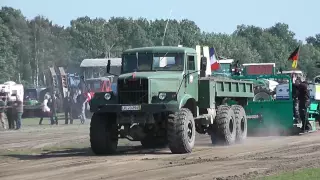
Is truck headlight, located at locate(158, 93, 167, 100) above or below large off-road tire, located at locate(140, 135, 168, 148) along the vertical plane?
above

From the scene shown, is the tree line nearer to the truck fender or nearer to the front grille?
the truck fender

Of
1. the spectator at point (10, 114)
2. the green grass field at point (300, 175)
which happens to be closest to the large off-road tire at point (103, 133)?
the green grass field at point (300, 175)

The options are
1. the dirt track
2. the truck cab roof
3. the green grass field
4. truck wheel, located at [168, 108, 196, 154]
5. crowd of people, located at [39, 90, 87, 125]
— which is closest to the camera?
the green grass field

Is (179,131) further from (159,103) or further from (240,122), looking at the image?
(240,122)

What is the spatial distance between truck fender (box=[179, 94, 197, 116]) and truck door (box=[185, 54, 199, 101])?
7.8 inches

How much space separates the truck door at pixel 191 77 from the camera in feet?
65.3

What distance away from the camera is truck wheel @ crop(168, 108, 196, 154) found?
18.6 metres

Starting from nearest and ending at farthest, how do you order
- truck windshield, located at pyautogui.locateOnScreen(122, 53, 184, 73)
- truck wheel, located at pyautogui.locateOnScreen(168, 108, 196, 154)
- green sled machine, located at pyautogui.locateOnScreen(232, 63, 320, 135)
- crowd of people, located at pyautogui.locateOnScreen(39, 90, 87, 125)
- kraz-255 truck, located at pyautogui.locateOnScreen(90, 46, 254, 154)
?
truck wheel, located at pyautogui.locateOnScreen(168, 108, 196, 154) → kraz-255 truck, located at pyautogui.locateOnScreen(90, 46, 254, 154) → truck windshield, located at pyautogui.locateOnScreen(122, 53, 184, 73) → green sled machine, located at pyautogui.locateOnScreen(232, 63, 320, 135) → crowd of people, located at pyautogui.locateOnScreen(39, 90, 87, 125)

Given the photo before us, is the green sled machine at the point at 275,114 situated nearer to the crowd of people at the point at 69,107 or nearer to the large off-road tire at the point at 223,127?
the large off-road tire at the point at 223,127

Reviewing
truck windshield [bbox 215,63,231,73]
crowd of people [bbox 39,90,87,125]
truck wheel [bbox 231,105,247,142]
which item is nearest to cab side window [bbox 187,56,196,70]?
truck wheel [bbox 231,105,247,142]

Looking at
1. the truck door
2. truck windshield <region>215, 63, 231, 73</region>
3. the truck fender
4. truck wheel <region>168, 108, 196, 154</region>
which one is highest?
truck windshield <region>215, 63, 231, 73</region>

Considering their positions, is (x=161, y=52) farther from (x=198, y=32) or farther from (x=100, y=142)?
(x=198, y=32)

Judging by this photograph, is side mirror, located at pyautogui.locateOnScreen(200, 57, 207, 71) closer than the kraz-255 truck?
No

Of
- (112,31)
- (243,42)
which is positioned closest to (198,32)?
(112,31)
